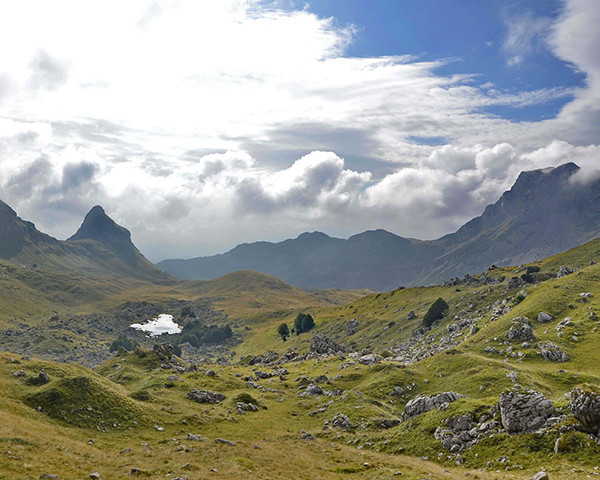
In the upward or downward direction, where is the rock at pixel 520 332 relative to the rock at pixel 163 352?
upward

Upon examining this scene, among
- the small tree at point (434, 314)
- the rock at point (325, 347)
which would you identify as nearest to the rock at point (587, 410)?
the rock at point (325, 347)

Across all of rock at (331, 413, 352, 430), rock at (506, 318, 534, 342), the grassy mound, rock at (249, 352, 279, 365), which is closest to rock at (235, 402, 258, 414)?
rock at (331, 413, 352, 430)

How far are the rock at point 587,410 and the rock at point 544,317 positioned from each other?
64.0 metres

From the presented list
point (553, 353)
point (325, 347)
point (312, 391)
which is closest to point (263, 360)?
point (325, 347)

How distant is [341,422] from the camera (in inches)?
2527

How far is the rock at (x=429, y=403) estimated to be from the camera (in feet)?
192

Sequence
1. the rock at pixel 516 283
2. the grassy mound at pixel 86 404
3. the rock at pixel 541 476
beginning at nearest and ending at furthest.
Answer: the rock at pixel 541 476
the grassy mound at pixel 86 404
the rock at pixel 516 283

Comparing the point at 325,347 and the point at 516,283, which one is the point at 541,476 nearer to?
the point at 325,347

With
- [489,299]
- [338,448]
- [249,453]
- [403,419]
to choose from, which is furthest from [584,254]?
[249,453]

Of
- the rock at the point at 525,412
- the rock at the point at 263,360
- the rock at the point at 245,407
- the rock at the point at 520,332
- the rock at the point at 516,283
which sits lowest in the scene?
the rock at the point at 263,360

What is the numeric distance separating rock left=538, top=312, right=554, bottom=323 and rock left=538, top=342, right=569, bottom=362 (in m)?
16.5

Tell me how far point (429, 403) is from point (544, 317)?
56040 millimetres

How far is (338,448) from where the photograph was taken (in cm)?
5256

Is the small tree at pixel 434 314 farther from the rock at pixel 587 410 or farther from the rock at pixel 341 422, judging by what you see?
the rock at pixel 587 410
